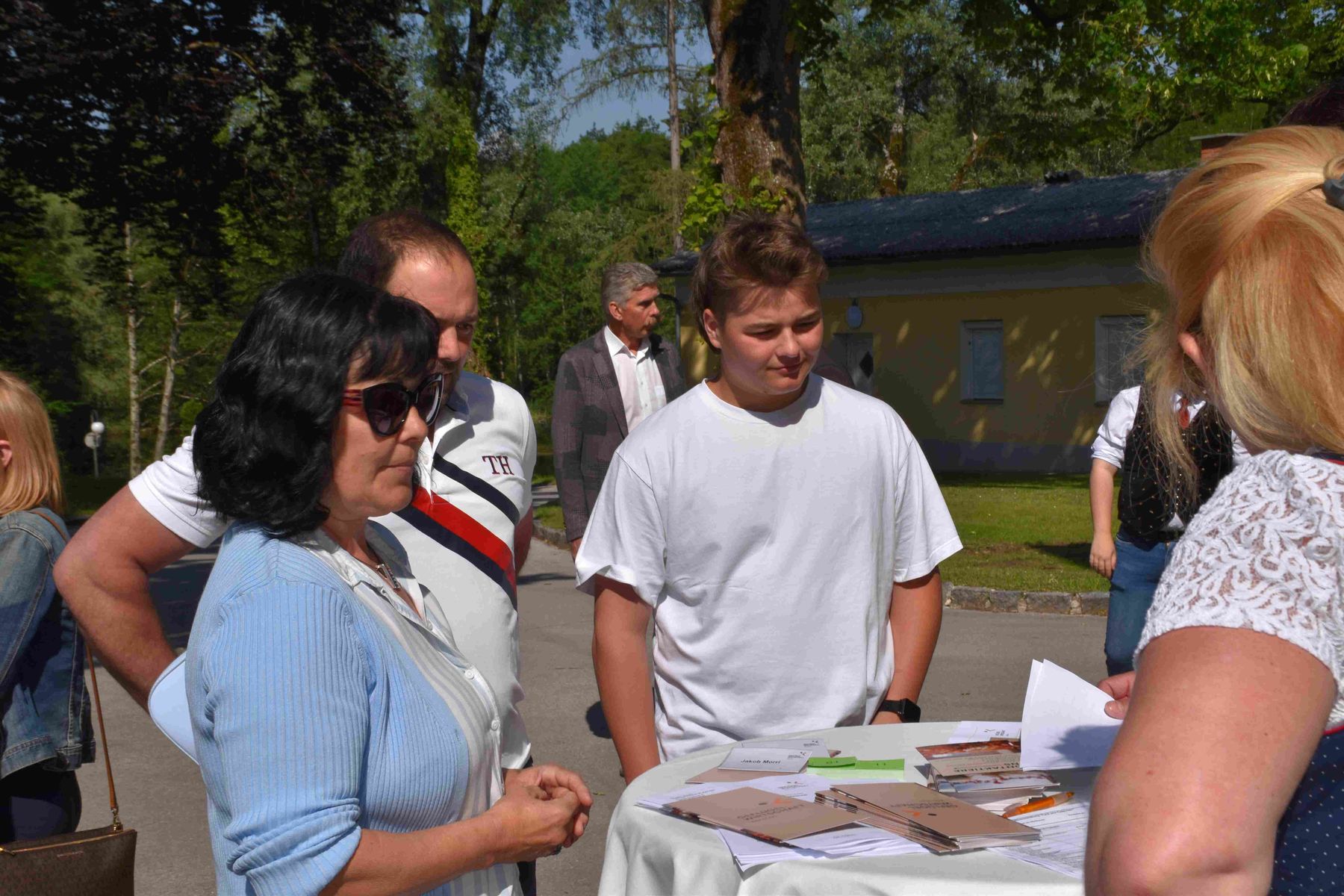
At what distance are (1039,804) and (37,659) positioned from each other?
8.38ft

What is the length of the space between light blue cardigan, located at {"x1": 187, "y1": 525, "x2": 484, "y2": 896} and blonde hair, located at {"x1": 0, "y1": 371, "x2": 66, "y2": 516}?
1786 millimetres

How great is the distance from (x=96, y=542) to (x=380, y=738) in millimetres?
1045

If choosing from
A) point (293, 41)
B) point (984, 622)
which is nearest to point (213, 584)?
point (293, 41)

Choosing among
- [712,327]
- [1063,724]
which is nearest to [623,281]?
[712,327]

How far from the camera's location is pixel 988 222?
88.1 feet

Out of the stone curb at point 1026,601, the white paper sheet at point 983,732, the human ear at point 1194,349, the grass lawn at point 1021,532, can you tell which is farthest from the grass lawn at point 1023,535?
the human ear at point 1194,349

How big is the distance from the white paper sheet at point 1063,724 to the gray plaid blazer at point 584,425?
4609mm

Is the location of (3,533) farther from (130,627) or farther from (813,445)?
(813,445)

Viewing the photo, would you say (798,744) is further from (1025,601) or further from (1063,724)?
(1025,601)

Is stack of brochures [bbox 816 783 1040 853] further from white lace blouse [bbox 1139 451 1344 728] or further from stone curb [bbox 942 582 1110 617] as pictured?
stone curb [bbox 942 582 1110 617]

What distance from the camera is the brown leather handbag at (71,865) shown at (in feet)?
9.25

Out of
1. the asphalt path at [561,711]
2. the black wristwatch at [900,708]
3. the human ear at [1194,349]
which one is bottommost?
the asphalt path at [561,711]

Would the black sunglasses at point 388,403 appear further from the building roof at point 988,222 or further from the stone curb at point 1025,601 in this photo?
the building roof at point 988,222

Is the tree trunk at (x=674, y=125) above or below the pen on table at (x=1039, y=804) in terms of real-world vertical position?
above
